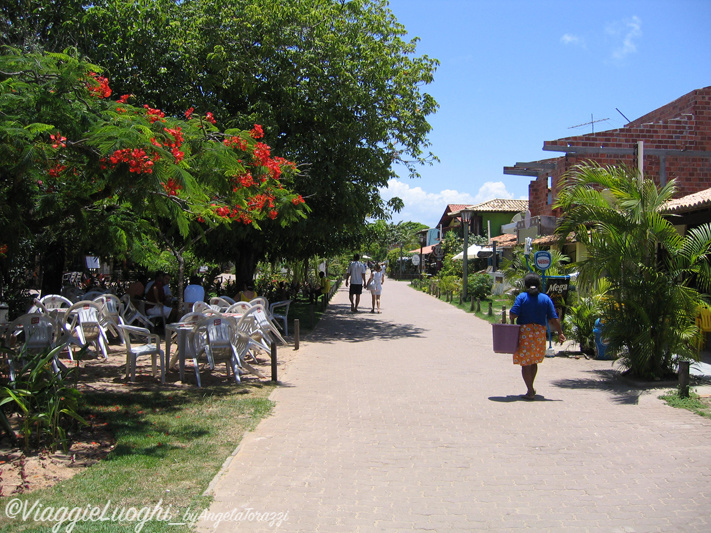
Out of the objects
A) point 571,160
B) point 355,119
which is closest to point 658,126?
point 571,160

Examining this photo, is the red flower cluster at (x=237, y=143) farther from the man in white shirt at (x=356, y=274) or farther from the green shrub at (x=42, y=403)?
the man in white shirt at (x=356, y=274)

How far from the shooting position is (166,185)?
661 centimetres

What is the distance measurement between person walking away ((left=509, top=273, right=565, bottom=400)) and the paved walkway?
1.73 feet

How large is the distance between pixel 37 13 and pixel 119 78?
104 inches

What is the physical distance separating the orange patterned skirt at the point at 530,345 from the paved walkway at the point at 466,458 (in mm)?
575

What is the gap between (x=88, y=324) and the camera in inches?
395

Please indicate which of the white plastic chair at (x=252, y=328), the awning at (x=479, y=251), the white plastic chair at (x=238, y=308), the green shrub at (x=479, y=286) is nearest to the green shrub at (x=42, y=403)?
the white plastic chair at (x=252, y=328)

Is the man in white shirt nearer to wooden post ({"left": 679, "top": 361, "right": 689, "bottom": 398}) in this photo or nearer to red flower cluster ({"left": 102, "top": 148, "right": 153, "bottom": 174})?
wooden post ({"left": 679, "top": 361, "right": 689, "bottom": 398})

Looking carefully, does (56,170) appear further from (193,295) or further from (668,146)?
(668,146)

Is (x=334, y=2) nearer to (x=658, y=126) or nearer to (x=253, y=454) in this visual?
(x=658, y=126)

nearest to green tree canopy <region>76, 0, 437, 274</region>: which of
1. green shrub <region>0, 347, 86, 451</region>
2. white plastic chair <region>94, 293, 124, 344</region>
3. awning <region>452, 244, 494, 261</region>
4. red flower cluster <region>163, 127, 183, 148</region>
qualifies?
white plastic chair <region>94, 293, 124, 344</region>

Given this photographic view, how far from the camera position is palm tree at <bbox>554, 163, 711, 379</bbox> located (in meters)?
9.05

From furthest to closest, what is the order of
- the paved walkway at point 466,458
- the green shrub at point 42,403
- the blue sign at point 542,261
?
1. the blue sign at point 542,261
2. the green shrub at point 42,403
3. the paved walkway at point 466,458

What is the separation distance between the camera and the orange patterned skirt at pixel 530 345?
8094 millimetres
